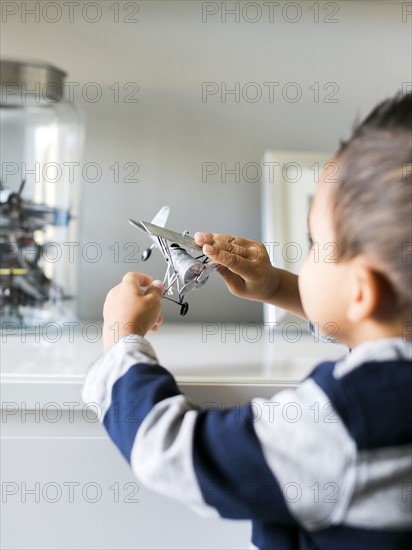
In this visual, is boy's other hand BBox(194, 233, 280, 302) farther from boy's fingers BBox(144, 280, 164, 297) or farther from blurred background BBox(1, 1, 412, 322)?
blurred background BBox(1, 1, 412, 322)

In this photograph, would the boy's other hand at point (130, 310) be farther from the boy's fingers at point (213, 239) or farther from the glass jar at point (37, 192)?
the glass jar at point (37, 192)

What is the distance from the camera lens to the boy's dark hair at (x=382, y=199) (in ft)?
1.76

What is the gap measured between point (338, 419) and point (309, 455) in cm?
3

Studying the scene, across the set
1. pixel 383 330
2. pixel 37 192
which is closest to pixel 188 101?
pixel 37 192

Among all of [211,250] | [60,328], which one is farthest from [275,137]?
[211,250]

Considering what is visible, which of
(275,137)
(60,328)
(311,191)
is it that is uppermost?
(275,137)

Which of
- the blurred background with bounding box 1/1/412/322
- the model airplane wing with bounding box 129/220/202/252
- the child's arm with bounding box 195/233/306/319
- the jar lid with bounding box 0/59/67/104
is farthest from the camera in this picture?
the blurred background with bounding box 1/1/412/322

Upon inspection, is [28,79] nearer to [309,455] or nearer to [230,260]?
[230,260]

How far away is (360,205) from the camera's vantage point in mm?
552

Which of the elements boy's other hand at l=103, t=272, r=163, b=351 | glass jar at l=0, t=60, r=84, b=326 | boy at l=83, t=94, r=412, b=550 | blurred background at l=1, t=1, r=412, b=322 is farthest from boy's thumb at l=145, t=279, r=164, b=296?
blurred background at l=1, t=1, r=412, b=322

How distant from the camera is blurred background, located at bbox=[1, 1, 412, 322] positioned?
123 cm

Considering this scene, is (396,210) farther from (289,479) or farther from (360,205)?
(289,479)

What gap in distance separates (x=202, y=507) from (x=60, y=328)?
1.72 feet

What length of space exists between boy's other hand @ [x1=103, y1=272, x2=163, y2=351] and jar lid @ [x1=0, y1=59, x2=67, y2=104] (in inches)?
15.4
